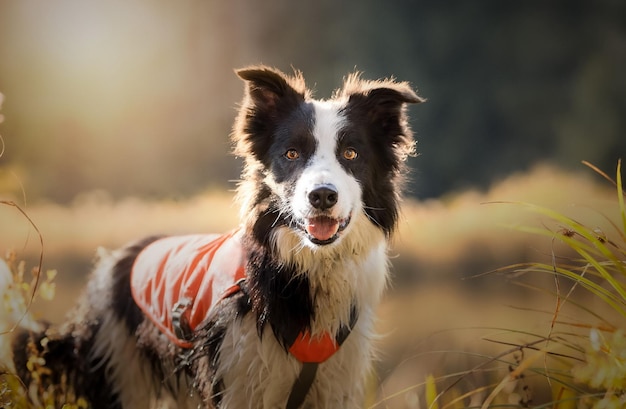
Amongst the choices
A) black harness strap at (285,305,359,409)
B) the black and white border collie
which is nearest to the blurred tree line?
the black and white border collie

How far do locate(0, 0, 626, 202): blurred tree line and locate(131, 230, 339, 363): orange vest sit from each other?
1.04m

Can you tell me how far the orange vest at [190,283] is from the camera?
2277 mm

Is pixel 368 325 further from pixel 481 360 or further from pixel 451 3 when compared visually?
pixel 451 3

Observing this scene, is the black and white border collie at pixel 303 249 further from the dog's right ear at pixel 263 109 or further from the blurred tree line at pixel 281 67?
the blurred tree line at pixel 281 67

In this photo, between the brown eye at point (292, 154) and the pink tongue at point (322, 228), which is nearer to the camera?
the pink tongue at point (322, 228)

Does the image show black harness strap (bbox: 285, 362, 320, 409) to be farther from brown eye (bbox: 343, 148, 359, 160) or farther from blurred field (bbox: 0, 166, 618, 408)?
blurred field (bbox: 0, 166, 618, 408)

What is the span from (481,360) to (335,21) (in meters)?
2.04

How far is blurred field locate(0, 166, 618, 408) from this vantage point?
3.43m

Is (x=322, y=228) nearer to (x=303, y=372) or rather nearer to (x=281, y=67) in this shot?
(x=303, y=372)

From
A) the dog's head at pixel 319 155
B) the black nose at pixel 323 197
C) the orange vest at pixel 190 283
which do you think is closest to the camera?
the black nose at pixel 323 197

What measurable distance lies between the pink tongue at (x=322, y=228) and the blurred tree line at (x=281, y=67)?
4.33 ft

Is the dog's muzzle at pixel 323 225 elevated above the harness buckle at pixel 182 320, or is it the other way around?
the dog's muzzle at pixel 323 225

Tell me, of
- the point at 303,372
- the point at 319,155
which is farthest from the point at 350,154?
the point at 303,372

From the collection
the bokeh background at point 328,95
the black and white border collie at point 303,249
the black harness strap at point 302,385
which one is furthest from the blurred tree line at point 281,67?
the black harness strap at point 302,385
